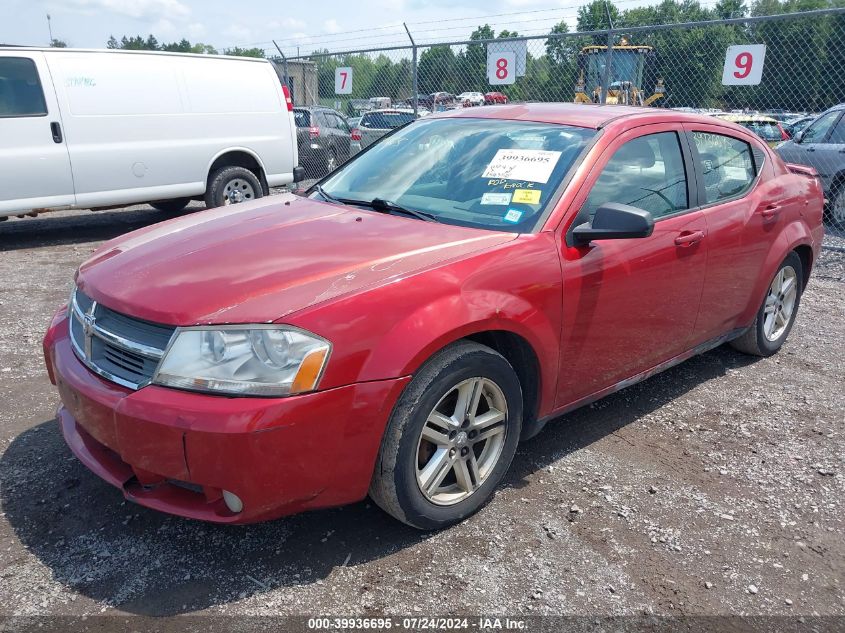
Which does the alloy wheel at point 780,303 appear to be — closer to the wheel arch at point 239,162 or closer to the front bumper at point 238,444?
the front bumper at point 238,444

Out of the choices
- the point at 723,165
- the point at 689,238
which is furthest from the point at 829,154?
the point at 689,238

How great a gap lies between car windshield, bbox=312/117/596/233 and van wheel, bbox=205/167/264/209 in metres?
5.54

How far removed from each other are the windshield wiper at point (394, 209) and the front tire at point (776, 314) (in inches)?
101

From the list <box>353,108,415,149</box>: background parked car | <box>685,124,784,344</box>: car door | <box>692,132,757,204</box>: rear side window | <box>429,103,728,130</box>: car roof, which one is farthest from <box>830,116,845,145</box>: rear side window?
<box>353,108,415,149</box>: background parked car

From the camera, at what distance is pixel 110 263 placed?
9.68 ft

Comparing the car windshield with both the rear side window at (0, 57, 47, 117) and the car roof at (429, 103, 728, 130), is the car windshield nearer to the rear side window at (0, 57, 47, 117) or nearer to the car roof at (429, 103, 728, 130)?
the car roof at (429, 103, 728, 130)

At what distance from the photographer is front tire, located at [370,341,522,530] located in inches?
101

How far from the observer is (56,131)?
7664mm

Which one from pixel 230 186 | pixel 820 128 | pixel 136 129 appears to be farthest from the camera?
pixel 820 128

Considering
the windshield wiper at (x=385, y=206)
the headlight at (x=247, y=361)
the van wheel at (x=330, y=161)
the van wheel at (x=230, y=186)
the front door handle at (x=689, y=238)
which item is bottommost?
the van wheel at (x=330, y=161)

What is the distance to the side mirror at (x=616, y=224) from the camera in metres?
2.92

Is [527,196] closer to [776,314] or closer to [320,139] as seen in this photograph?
[776,314]

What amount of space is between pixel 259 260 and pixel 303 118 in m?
12.1

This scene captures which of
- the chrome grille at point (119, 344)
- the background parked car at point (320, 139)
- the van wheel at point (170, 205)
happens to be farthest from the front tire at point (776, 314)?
the background parked car at point (320, 139)
